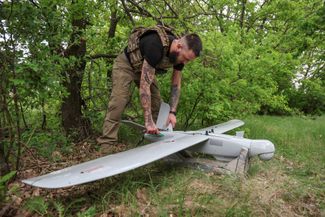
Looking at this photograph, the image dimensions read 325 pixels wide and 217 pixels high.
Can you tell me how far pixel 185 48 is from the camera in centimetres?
436

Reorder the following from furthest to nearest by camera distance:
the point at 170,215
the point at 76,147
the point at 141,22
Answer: the point at 141,22 < the point at 76,147 < the point at 170,215

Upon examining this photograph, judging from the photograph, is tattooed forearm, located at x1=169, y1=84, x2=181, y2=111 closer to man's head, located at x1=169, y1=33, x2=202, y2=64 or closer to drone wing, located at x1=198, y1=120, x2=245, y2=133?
drone wing, located at x1=198, y1=120, x2=245, y2=133

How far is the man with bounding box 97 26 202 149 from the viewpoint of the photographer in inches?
170

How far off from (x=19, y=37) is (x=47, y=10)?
1.49ft

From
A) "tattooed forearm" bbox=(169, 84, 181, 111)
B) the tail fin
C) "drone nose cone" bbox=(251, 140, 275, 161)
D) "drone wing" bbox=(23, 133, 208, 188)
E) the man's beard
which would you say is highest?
the man's beard

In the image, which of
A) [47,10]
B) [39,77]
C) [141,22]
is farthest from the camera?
[141,22]

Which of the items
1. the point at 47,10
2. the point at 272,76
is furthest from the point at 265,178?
the point at 47,10

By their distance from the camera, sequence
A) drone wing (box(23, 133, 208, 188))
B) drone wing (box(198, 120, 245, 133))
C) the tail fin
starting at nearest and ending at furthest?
drone wing (box(23, 133, 208, 188)), the tail fin, drone wing (box(198, 120, 245, 133))

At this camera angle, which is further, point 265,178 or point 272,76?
point 272,76

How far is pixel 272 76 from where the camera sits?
21.1 ft

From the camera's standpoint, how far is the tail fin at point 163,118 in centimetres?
505

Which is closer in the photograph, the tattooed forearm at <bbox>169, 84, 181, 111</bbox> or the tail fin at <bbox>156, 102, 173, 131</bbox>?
the tail fin at <bbox>156, 102, 173, 131</bbox>

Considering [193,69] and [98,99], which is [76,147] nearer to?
[98,99]

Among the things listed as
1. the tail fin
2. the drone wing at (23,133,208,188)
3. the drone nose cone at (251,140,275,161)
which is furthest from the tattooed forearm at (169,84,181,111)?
the drone nose cone at (251,140,275,161)
